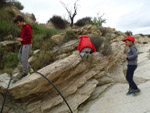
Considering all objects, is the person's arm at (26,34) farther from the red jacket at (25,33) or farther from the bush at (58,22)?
the bush at (58,22)

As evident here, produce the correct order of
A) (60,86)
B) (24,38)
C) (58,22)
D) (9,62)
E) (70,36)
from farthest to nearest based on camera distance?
(58,22), (70,36), (9,62), (60,86), (24,38)

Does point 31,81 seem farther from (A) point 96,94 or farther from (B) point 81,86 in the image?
(A) point 96,94

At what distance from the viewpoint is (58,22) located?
16469 millimetres

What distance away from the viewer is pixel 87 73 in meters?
4.15

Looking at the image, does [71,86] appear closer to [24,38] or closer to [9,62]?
[24,38]

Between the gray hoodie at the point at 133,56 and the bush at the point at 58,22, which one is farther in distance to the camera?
the bush at the point at 58,22

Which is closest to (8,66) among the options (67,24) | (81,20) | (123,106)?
(123,106)

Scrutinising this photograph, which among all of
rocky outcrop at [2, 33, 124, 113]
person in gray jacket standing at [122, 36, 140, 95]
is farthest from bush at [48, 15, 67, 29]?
person in gray jacket standing at [122, 36, 140, 95]

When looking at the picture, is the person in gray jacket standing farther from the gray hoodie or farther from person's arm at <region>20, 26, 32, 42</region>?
person's arm at <region>20, 26, 32, 42</region>

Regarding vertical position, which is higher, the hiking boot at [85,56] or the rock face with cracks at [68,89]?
the hiking boot at [85,56]

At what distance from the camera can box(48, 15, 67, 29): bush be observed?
1642 cm

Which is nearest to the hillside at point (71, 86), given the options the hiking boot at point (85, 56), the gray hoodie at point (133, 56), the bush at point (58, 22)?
the hiking boot at point (85, 56)

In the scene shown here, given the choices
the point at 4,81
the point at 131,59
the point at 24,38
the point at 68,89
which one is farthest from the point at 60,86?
the point at 131,59

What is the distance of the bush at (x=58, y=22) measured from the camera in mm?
16422
